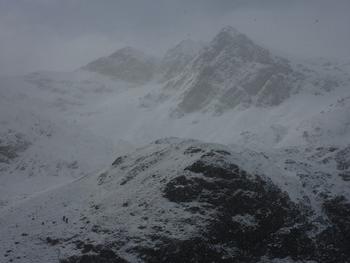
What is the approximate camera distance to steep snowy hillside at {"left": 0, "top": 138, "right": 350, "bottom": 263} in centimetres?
2572

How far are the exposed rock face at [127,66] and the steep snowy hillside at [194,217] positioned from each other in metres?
135

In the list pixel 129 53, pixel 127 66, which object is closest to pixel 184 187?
pixel 127 66

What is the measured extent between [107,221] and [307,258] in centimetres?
1295

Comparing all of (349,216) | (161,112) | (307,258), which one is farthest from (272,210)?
(161,112)

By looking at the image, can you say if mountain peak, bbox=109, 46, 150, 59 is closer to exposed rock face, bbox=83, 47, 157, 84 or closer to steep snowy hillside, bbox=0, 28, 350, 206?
exposed rock face, bbox=83, 47, 157, 84

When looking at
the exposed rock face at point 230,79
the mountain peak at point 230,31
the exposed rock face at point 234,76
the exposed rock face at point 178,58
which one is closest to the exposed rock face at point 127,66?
the exposed rock face at point 178,58

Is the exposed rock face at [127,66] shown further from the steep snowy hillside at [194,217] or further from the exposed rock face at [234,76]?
the steep snowy hillside at [194,217]

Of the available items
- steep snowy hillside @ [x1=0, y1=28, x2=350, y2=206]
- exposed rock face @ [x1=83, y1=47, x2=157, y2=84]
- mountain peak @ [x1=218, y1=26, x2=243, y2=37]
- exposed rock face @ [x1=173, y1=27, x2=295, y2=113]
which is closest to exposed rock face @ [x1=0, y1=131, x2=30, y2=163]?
steep snowy hillside @ [x1=0, y1=28, x2=350, y2=206]

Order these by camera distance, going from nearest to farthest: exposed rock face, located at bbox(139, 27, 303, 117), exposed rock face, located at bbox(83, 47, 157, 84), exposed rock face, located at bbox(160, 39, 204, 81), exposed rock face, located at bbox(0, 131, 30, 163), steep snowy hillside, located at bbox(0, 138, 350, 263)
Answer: steep snowy hillside, located at bbox(0, 138, 350, 263) < exposed rock face, located at bbox(0, 131, 30, 163) < exposed rock face, located at bbox(139, 27, 303, 117) < exposed rock face, located at bbox(160, 39, 204, 81) < exposed rock face, located at bbox(83, 47, 157, 84)

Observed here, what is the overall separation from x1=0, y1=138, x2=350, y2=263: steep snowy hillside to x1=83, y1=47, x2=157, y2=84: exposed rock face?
13538 centimetres

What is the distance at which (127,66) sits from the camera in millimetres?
180250

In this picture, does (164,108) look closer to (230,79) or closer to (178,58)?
(230,79)

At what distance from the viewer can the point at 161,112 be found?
381 feet

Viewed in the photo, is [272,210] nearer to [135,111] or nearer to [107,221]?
[107,221]
